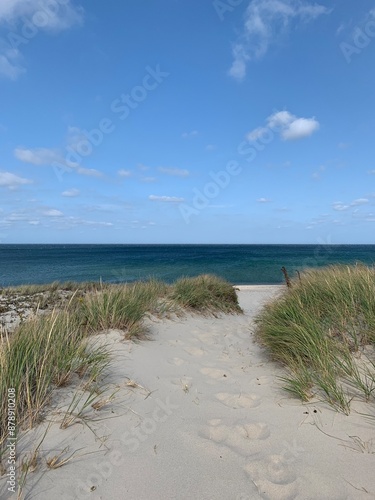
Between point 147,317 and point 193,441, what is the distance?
A: 3.80 m

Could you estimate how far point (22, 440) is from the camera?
2.28 meters

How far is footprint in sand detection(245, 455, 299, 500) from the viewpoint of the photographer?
2.01 meters

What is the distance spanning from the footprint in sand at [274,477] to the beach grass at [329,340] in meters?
0.88

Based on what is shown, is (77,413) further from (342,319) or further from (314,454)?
(342,319)

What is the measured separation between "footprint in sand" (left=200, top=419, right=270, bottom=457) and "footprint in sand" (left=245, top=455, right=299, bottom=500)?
0.15 metres

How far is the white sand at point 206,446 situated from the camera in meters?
2.03

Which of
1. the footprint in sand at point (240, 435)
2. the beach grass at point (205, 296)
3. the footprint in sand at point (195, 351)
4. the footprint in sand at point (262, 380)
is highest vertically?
the beach grass at point (205, 296)

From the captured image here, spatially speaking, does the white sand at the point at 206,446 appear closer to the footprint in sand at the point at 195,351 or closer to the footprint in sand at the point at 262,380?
the footprint in sand at the point at 262,380

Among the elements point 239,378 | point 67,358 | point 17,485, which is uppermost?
point 67,358

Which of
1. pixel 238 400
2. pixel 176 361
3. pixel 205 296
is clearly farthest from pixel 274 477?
pixel 205 296

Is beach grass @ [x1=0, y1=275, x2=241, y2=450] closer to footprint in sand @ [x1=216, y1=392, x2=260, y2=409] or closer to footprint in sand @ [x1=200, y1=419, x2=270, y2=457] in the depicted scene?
footprint in sand @ [x1=200, y1=419, x2=270, y2=457]

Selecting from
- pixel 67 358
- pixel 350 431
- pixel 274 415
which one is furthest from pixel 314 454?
pixel 67 358

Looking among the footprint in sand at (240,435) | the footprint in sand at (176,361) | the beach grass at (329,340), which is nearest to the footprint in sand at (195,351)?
the footprint in sand at (176,361)

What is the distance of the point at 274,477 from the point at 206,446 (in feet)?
1.93
